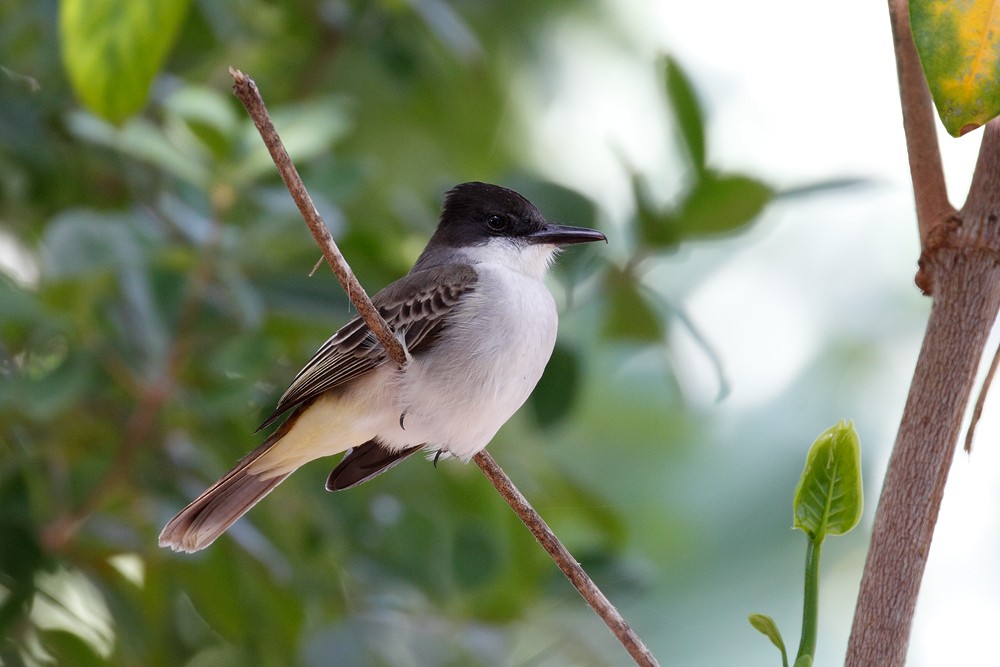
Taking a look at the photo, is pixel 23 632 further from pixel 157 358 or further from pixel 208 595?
pixel 157 358

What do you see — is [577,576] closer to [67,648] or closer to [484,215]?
[484,215]

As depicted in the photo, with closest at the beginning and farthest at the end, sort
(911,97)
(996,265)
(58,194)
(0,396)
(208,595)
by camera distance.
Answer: (996,265) < (911,97) < (0,396) < (208,595) < (58,194)

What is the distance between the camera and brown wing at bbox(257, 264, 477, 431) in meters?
1.97

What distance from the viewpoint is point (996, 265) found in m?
0.94

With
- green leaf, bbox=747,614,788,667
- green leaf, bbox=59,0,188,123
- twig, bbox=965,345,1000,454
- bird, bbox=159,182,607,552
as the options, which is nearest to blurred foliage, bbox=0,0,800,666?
bird, bbox=159,182,607,552

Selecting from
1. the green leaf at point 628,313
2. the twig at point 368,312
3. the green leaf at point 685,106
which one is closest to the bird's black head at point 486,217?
the green leaf at point 628,313

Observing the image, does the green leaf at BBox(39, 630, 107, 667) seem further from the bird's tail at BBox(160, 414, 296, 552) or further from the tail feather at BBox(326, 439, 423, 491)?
the tail feather at BBox(326, 439, 423, 491)

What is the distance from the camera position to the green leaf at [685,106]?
2.08 meters

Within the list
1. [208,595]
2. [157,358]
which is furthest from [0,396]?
[208,595]

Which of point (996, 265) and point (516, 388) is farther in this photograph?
point (516, 388)

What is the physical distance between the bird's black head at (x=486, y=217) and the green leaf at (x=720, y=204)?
0.27 meters

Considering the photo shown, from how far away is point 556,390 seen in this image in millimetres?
2400

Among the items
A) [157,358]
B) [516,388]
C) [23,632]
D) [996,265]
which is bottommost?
[996,265]

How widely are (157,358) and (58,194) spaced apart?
78cm
